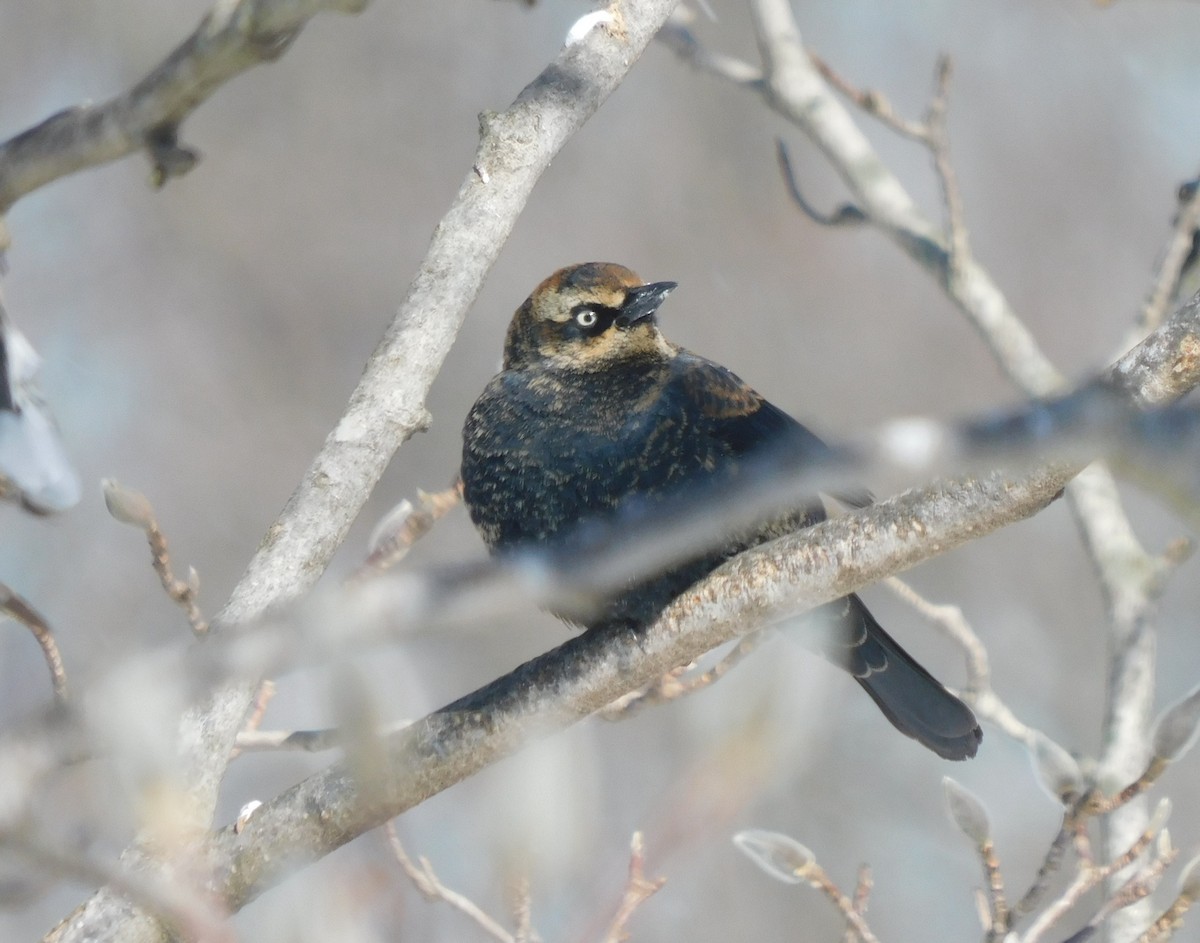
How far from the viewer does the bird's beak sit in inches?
95.3

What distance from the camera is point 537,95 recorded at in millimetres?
2102

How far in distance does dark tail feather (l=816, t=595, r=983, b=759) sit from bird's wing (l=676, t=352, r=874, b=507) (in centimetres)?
26

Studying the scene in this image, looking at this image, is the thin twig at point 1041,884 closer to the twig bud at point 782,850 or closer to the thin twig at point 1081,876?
the thin twig at point 1081,876

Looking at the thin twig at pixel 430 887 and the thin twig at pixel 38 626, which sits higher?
the thin twig at pixel 38 626

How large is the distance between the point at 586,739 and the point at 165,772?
14.9 inches

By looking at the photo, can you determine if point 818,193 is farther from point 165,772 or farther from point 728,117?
point 165,772

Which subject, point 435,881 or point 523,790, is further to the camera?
point 435,881

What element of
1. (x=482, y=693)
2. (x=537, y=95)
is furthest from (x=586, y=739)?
(x=537, y=95)

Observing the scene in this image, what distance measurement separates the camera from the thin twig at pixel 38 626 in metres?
1.47

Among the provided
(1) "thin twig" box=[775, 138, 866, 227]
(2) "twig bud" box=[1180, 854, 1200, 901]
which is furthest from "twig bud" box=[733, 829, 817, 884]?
(1) "thin twig" box=[775, 138, 866, 227]

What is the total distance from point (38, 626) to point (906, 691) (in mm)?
1436

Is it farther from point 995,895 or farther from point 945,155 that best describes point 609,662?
point 945,155

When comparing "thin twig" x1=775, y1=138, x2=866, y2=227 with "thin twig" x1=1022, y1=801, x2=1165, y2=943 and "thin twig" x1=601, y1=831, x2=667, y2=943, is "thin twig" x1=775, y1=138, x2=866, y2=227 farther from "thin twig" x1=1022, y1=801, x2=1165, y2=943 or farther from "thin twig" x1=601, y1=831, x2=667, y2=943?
"thin twig" x1=601, y1=831, x2=667, y2=943

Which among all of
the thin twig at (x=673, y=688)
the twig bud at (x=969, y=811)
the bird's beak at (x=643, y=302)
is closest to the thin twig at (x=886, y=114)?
the bird's beak at (x=643, y=302)
